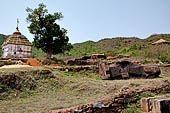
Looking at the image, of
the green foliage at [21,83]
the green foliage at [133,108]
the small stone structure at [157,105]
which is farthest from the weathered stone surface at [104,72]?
the small stone structure at [157,105]

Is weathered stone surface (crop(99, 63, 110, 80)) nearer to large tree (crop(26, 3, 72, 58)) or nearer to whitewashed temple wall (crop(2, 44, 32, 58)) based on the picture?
large tree (crop(26, 3, 72, 58))

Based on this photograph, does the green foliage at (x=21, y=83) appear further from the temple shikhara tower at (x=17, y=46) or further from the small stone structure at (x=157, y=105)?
the temple shikhara tower at (x=17, y=46)

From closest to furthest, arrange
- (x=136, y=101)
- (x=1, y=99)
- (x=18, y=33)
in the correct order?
(x=136, y=101), (x=1, y=99), (x=18, y=33)

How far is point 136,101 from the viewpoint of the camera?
4.84m

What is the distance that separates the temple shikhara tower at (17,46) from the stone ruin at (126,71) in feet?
36.5

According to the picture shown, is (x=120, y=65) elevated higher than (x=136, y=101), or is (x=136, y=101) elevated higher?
(x=120, y=65)

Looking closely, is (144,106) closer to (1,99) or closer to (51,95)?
(51,95)

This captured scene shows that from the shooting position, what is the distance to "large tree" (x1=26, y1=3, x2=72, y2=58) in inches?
587

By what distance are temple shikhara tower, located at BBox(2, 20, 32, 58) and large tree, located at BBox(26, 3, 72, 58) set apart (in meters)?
2.99

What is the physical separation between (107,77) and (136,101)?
3.85 metres

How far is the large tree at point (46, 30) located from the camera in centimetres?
1492

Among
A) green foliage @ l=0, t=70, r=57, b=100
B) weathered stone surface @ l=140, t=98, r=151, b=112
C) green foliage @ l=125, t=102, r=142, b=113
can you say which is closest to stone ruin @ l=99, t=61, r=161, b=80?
green foliage @ l=0, t=70, r=57, b=100

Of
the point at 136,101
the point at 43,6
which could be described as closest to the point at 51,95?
the point at 136,101

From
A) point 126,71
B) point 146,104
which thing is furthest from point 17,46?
point 146,104
